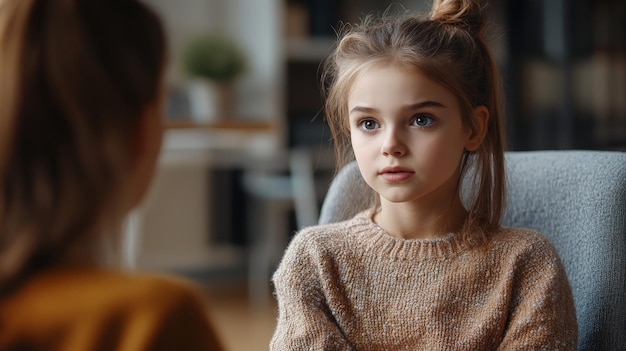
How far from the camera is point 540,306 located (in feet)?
3.67

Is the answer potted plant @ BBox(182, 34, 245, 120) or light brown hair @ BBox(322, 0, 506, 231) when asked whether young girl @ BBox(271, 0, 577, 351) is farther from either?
potted plant @ BBox(182, 34, 245, 120)

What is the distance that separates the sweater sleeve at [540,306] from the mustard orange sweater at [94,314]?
1.79ft

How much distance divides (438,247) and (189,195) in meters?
2.86

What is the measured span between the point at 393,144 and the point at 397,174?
4 cm

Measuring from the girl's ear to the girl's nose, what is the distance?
130 millimetres

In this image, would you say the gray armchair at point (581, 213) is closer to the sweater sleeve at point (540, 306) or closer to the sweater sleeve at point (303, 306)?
the sweater sleeve at point (540, 306)

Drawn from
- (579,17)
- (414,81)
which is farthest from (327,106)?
(579,17)

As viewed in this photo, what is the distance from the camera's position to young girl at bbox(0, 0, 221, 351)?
27.5 inches

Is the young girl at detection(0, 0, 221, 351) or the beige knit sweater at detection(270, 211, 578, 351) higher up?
the young girl at detection(0, 0, 221, 351)

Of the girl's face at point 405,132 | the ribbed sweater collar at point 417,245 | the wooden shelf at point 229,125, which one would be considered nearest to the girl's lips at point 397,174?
the girl's face at point 405,132

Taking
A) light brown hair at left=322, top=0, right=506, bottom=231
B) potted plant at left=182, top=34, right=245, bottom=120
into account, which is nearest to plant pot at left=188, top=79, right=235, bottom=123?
potted plant at left=182, top=34, right=245, bottom=120

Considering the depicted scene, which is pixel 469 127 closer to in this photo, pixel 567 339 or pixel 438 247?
pixel 438 247

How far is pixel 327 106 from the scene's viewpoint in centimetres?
130

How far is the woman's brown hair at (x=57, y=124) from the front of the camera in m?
0.72
